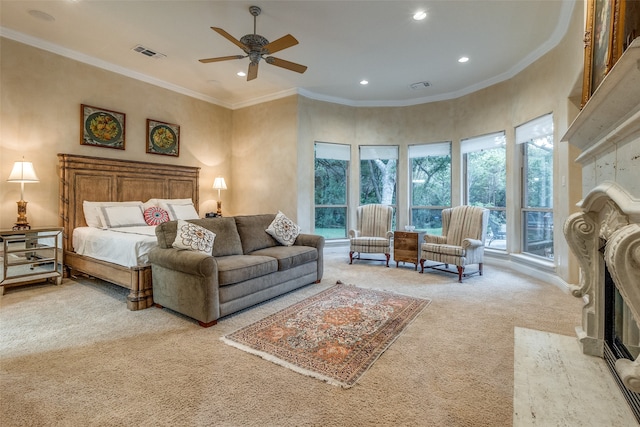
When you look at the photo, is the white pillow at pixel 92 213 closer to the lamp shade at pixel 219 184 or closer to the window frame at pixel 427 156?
the lamp shade at pixel 219 184

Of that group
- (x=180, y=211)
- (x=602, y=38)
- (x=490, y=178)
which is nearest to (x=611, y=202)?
(x=602, y=38)

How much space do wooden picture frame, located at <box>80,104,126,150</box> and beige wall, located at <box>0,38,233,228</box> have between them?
0.23ft

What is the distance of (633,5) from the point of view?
121 cm

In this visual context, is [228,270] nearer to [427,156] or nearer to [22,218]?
[22,218]

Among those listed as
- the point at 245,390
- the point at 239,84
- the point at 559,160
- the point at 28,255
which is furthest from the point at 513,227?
the point at 28,255

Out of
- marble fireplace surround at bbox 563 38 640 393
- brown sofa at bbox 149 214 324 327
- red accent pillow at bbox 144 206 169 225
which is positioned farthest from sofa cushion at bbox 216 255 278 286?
marble fireplace surround at bbox 563 38 640 393

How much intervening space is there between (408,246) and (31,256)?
5055 millimetres

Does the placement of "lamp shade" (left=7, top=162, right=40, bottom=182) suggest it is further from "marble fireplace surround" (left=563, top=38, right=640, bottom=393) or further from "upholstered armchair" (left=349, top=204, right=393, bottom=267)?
"marble fireplace surround" (left=563, top=38, right=640, bottom=393)

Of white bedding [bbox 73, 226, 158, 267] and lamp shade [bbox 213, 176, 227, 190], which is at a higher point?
lamp shade [bbox 213, 176, 227, 190]

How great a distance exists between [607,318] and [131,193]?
576 centimetres

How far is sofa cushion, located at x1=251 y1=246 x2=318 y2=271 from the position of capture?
11.1ft

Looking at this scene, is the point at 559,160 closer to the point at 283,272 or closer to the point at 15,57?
the point at 283,272

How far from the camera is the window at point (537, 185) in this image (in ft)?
13.8

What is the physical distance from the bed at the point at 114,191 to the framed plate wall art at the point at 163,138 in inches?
11.1
